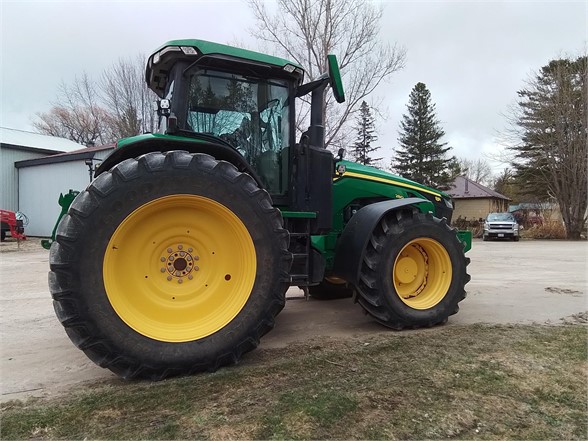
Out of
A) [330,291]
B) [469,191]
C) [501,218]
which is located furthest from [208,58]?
[469,191]

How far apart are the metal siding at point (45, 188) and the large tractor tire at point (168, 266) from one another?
1835cm

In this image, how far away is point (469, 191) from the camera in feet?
133

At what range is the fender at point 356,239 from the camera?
4.18m

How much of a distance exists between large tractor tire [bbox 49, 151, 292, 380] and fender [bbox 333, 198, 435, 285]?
3.57ft

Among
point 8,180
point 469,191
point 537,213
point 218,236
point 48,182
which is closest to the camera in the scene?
point 218,236

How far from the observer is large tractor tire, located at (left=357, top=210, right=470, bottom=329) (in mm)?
4223

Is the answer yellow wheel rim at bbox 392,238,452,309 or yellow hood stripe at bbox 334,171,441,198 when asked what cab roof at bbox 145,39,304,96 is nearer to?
yellow hood stripe at bbox 334,171,441,198

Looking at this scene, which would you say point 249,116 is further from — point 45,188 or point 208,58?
point 45,188

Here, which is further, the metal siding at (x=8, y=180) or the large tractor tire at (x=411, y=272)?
the metal siding at (x=8, y=180)

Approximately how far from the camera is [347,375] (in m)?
3.12

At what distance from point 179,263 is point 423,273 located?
8.87 ft

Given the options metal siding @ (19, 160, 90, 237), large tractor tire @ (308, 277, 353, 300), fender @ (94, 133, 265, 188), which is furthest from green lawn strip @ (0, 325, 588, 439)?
metal siding @ (19, 160, 90, 237)

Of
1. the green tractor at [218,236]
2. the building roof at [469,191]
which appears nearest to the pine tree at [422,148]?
the building roof at [469,191]

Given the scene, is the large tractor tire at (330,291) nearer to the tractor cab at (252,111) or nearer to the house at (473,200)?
the tractor cab at (252,111)
